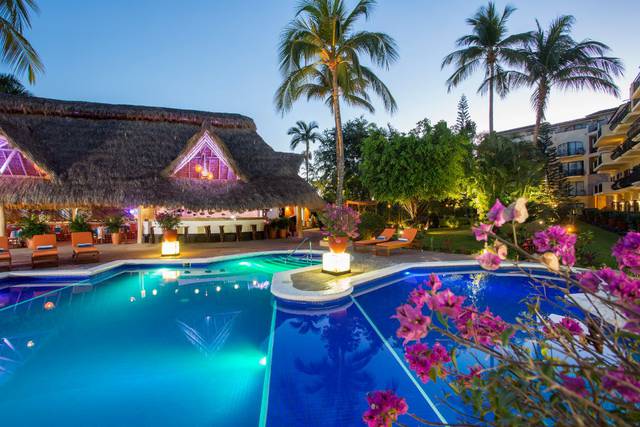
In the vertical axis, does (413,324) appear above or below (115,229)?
above

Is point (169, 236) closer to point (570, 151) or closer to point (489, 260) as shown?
point (489, 260)

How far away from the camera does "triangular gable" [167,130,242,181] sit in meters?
14.4

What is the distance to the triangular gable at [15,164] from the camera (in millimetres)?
12383

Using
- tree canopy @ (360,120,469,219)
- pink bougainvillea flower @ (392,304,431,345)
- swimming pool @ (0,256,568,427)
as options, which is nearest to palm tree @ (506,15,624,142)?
tree canopy @ (360,120,469,219)

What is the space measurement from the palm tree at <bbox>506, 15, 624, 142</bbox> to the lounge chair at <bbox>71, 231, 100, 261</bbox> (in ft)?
67.9

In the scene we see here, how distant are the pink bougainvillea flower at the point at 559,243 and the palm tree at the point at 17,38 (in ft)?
47.6

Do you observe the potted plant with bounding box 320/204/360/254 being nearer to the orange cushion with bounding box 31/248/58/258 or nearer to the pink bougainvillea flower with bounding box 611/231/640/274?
the pink bougainvillea flower with bounding box 611/231/640/274

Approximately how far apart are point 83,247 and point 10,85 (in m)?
17.1

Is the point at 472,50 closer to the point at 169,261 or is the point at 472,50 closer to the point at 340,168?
the point at 340,168

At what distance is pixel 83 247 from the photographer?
1014cm

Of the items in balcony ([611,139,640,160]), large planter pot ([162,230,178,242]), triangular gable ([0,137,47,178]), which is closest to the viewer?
large planter pot ([162,230,178,242])

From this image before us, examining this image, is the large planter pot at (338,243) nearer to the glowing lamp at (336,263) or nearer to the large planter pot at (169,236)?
the glowing lamp at (336,263)

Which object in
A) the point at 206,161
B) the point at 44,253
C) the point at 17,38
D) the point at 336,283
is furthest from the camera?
the point at 206,161

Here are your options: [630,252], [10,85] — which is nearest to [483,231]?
[630,252]
